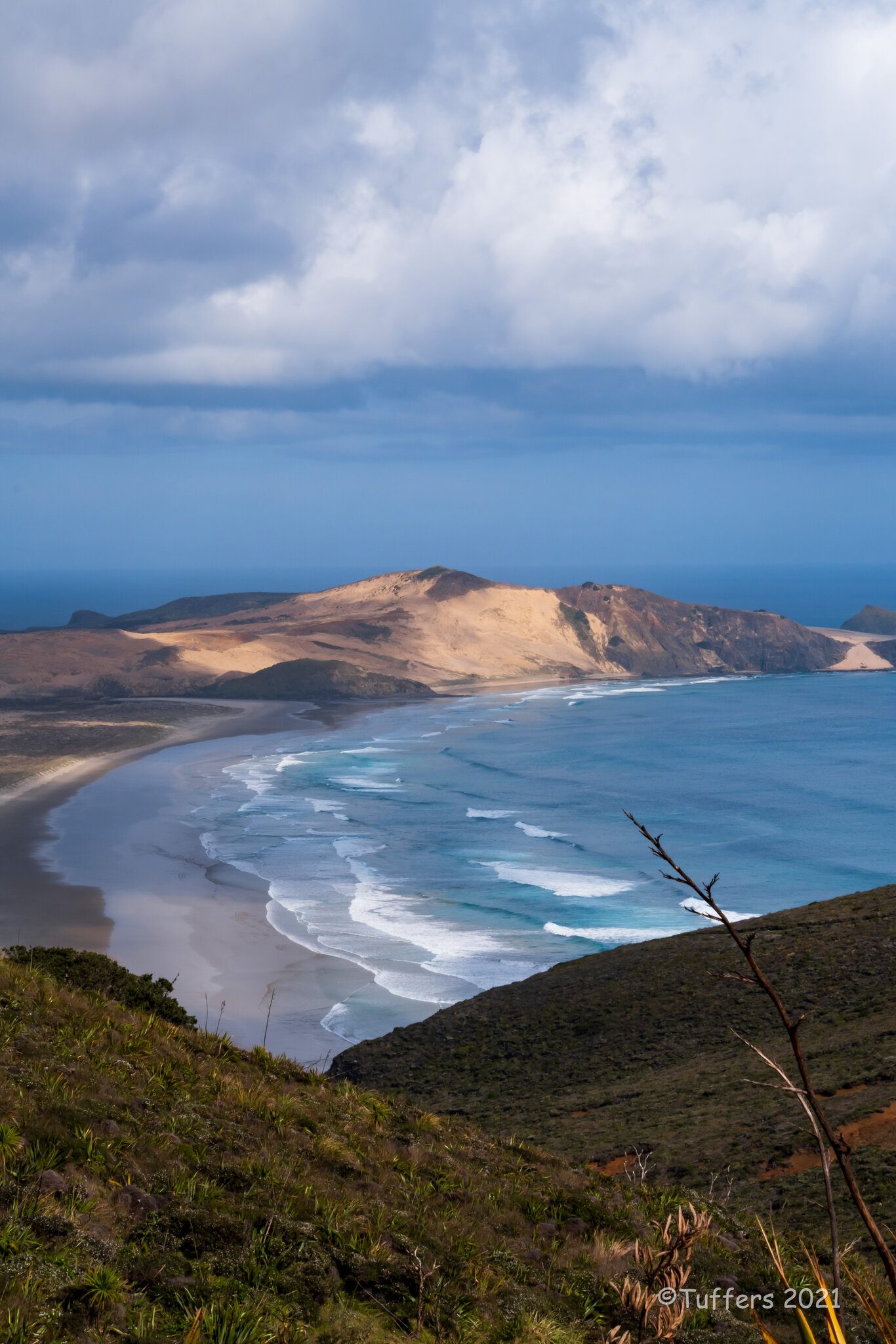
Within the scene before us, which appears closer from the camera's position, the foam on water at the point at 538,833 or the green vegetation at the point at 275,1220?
Result: the green vegetation at the point at 275,1220

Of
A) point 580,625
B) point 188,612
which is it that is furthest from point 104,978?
point 188,612

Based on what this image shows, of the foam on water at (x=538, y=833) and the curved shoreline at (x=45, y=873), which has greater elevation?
the curved shoreline at (x=45, y=873)

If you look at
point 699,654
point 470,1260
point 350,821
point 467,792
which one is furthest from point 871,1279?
point 699,654

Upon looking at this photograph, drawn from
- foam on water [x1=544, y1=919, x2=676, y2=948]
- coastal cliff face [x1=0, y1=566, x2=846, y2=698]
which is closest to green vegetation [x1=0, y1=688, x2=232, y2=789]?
coastal cliff face [x1=0, y1=566, x2=846, y2=698]

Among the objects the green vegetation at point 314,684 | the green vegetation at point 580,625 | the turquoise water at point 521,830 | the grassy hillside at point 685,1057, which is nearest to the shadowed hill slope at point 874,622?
the green vegetation at point 580,625

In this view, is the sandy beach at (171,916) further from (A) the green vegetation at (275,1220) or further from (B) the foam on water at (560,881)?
(B) the foam on water at (560,881)

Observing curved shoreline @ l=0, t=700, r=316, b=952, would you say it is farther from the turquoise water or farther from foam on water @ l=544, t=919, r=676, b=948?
foam on water @ l=544, t=919, r=676, b=948

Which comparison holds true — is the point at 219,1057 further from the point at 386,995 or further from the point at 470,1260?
the point at 386,995
